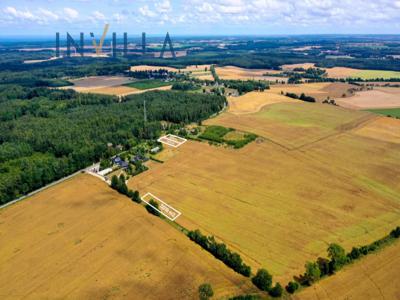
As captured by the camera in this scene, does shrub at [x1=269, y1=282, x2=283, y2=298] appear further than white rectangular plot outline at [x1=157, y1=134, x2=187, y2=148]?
No

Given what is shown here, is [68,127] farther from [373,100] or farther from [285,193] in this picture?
[373,100]

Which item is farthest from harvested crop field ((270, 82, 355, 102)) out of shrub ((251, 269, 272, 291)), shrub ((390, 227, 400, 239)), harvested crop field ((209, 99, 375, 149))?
shrub ((251, 269, 272, 291))

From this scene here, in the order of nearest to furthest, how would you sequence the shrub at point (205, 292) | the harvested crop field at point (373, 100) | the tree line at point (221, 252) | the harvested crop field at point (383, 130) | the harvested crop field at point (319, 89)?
the shrub at point (205, 292) < the tree line at point (221, 252) < the harvested crop field at point (383, 130) < the harvested crop field at point (373, 100) < the harvested crop field at point (319, 89)

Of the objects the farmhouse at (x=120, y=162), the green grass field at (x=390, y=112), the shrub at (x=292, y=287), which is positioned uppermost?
the green grass field at (x=390, y=112)

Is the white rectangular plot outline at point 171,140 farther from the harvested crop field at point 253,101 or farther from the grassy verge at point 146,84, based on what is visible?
the grassy verge at point 146,84

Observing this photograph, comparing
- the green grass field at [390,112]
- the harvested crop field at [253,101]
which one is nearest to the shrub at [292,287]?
the harvested crop field at [253,101]

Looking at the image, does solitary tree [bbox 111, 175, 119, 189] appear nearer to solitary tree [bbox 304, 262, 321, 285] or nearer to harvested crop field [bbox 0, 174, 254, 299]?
harvested crop field [bbox 0, 174, 254, 299]

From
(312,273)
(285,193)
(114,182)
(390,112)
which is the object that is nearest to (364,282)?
(312,273)
